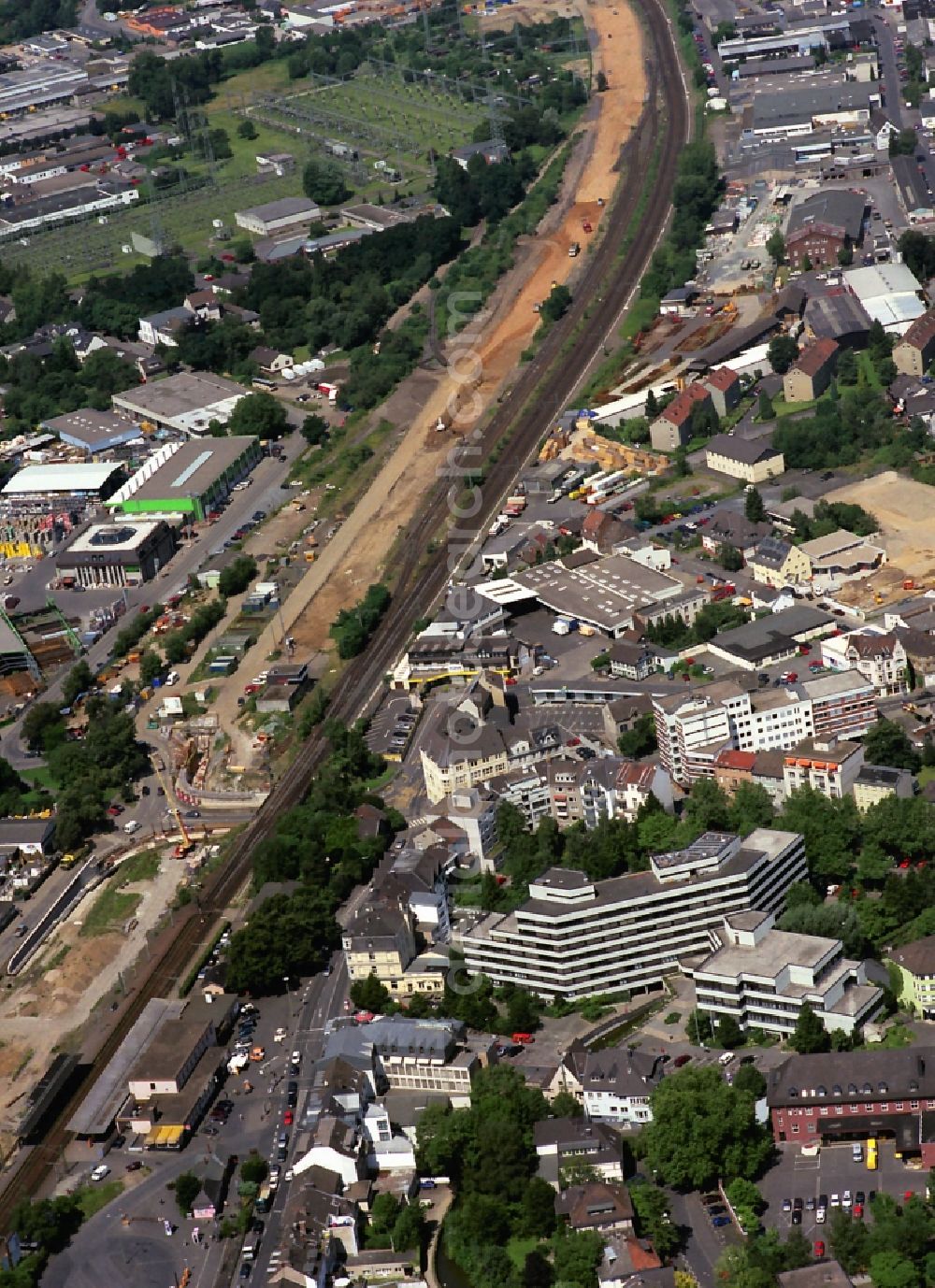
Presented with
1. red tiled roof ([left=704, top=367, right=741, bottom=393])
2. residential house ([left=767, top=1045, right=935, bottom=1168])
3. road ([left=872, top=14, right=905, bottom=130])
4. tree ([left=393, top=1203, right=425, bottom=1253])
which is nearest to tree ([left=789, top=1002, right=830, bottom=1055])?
residential house ([left=767, top=1045, right=935, bottom=1168])

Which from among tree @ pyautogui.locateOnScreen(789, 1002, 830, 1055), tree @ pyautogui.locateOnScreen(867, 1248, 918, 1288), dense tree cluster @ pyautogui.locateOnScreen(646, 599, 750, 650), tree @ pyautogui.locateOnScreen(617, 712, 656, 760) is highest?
tree @ pyautogui.locateOnScreen(867, 1248, 918, 1288)

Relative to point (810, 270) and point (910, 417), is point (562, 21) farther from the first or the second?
point (910, 417)

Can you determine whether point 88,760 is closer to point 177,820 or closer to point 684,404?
point 177,820

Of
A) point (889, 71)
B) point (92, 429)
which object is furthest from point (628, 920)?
point (889, 71)

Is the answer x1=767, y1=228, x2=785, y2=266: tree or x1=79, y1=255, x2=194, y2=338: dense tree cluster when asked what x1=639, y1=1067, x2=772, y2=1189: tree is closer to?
x1=767, y1=228, x2=785, y2=266: tree

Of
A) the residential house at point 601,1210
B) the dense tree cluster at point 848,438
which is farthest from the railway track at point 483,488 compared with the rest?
the residential house at point 601,1210

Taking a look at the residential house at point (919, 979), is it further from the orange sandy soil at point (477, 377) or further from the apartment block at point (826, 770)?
the orange sandy soil at point (477, 377)
